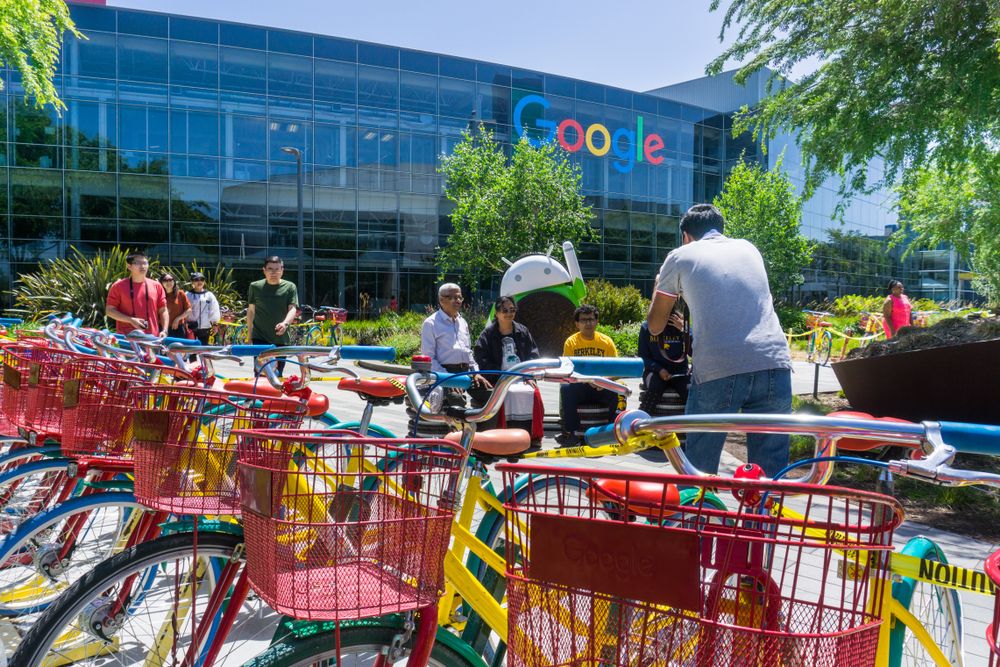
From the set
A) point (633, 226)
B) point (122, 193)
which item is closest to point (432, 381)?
point (122, 193)

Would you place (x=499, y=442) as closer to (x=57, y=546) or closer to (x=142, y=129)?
(x=57, y=546)

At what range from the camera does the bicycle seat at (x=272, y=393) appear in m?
3.39

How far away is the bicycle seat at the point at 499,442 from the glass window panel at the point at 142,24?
106 ft

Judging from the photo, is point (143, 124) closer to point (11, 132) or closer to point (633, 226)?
point (11, 132)

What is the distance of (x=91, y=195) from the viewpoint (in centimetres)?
2997

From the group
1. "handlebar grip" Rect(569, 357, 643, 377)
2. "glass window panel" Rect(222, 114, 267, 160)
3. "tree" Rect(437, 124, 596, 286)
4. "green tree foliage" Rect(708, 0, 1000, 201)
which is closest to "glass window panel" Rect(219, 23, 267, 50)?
"glass window panel" Rect(222, 114, 267, 160)

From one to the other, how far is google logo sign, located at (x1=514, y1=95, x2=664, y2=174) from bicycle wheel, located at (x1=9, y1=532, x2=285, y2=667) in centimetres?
3485

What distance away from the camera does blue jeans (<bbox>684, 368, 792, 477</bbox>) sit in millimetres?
3430

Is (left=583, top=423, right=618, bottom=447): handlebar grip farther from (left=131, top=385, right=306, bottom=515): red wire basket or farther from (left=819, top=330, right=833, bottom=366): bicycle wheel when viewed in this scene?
(left=819, top=330, right=833, bottom=366): bicycle wheel

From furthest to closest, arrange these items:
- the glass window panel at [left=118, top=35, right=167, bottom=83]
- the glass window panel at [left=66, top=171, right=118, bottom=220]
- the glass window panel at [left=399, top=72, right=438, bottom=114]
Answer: the glass window panel at [left=399, top=72, right=438, bottom=114] → the glass window panel at [left=66, top=171, right=118, bottom=220] → the glass window panel at [left=118, top=35, right=167, bottom=83]

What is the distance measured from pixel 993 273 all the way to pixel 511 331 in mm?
25471

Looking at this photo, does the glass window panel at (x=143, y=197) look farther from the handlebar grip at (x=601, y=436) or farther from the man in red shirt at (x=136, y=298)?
the handlebar grip at (x=601, y=436)

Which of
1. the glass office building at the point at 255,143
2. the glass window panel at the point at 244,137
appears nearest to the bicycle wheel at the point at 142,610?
the glass office building at the point at 255,143

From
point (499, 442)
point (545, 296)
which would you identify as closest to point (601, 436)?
point (499, 442)
